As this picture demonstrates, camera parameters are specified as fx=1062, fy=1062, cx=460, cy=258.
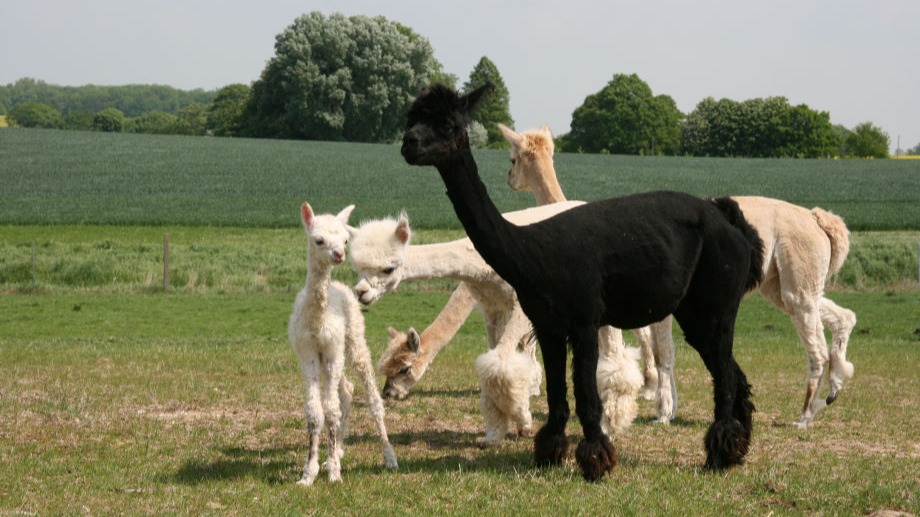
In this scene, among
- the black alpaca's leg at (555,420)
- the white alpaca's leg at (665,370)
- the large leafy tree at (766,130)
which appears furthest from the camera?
the large leafy tree at (766,130)

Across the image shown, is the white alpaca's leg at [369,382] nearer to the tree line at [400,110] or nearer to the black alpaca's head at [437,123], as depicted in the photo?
the black alpaca's head at [437,123]

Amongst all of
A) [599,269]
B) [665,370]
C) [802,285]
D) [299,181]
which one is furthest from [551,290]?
[299,181]

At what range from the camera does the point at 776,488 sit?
291 inches

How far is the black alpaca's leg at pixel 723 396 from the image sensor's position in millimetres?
8031

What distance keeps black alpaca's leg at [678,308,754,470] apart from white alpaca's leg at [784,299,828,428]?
235 centimetres

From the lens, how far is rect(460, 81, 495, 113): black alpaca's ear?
704 cm

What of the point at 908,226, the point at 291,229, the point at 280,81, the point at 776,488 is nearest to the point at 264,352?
the point at 776,488

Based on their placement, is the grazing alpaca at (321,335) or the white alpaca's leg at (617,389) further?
the white alpaca's leg at (617,389)

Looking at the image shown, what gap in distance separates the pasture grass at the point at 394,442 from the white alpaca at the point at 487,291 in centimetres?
36

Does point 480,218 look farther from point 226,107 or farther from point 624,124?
point 226,107

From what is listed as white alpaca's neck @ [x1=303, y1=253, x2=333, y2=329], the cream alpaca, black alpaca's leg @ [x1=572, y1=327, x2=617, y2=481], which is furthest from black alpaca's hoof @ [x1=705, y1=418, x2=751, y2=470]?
white alpaca's neck @ [x1=303, y1=253, x2=333, y2=329]

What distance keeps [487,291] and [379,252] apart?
140 cm

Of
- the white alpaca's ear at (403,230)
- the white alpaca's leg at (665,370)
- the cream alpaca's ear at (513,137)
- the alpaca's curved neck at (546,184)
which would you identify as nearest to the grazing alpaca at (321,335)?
the white alpaca's ear at (403,230)

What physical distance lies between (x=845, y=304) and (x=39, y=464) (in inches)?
755
